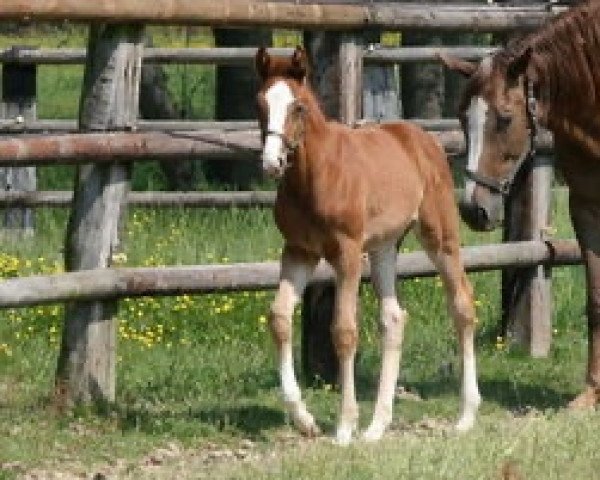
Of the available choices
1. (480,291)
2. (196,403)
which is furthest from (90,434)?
(480,291)

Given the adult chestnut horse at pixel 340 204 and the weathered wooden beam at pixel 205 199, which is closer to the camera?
the adult chestnut horse at pixel 340 204

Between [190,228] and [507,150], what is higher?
[507,150]

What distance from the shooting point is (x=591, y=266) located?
9.57m

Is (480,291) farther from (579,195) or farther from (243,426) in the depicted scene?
(243,426)

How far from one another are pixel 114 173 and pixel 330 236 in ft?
3.80

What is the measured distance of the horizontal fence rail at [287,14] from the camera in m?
8.05

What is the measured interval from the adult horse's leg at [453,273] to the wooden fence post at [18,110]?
18.5ft

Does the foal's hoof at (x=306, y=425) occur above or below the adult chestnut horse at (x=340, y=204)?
below

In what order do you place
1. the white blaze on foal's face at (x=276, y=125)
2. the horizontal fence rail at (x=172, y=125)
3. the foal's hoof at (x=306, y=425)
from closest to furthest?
1. the white blaze on foal's face at (x=276, y=125)
2. the foal's hoof at (x=306, y=425)
3. the horizontal fence rail at (x=172, y=125)

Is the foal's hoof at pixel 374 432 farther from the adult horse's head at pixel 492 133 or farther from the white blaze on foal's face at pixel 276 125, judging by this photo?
the white blaze on foal's face at pixel 276 125

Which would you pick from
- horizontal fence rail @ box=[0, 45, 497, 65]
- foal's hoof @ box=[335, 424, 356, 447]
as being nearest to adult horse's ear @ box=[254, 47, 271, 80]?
foal's hoof @ box=[335, 424, 356, 447]

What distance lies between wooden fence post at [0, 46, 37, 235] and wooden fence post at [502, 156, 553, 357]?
13.7 ft

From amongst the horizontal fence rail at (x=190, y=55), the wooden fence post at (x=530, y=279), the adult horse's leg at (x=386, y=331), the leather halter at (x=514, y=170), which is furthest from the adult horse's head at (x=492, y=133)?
the horizontal fence rail at (x=190, y=55)

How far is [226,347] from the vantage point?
34.0 ft
